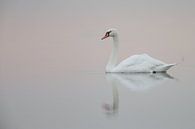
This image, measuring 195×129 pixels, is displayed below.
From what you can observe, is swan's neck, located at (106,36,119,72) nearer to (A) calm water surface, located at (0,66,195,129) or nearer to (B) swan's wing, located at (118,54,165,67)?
(B) swan's wing, located at (118,54,165,67)

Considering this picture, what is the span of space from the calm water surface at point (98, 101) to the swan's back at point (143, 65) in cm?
14

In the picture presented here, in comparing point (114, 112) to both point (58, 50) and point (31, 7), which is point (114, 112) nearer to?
point (58, 50)

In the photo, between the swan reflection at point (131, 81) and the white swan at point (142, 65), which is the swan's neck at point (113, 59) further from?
the swan reflection at point (131, 81)

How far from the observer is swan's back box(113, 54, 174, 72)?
4301 millimetres

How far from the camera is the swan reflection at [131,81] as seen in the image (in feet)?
9.56

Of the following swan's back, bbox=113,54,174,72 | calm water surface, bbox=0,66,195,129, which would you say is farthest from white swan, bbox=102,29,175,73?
calm water surface, bbox=0,66,195,129

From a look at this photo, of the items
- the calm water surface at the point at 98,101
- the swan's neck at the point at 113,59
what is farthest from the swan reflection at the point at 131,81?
the swan's neck at the point at 113,59

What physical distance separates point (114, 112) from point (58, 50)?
314 centimetres

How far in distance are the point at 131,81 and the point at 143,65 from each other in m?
0.60

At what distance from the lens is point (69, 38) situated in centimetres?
652

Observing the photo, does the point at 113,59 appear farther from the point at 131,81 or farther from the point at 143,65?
the point at 131,81

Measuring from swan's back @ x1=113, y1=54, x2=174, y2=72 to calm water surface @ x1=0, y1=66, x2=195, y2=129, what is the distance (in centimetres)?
14

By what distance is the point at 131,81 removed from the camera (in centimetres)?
377

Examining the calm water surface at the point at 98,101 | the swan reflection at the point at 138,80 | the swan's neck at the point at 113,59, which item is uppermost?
the swan's neck at the point at 113,59
